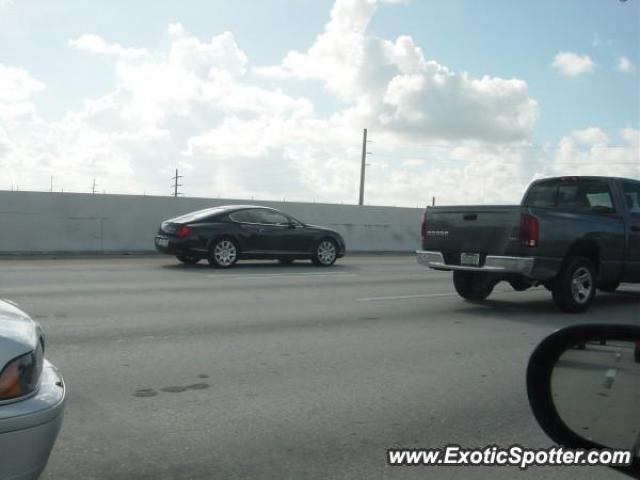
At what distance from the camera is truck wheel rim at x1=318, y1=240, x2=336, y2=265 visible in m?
17.1

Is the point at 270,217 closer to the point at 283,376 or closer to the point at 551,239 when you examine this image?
the point at 551,239

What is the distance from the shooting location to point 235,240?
15820 mm

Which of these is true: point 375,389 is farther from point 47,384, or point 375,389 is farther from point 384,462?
point 47,384

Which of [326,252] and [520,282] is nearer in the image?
[520,282]

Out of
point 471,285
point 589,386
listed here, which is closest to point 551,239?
point 471,285

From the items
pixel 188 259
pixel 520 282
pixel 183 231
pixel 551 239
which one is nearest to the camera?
pixel 551 239

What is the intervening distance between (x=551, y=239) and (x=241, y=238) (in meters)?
8.17

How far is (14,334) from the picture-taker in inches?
125

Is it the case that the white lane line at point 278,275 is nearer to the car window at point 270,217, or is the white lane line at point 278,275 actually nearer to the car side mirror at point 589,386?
the car window at point 270,217

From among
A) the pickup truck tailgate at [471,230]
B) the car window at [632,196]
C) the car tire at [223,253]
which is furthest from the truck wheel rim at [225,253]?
the car window at [632,196]

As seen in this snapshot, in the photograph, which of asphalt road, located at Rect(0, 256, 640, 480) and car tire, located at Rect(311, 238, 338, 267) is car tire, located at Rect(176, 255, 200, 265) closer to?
car tire, located at Rect(311, 238, 338, 267)

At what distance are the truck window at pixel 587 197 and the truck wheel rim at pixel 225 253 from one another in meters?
7.56

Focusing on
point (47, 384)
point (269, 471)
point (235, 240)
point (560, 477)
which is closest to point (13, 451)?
point (47, 384)

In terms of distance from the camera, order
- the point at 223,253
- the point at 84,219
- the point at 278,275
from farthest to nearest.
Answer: the point at 84,219, the point at 223,253, the point at 278,275
